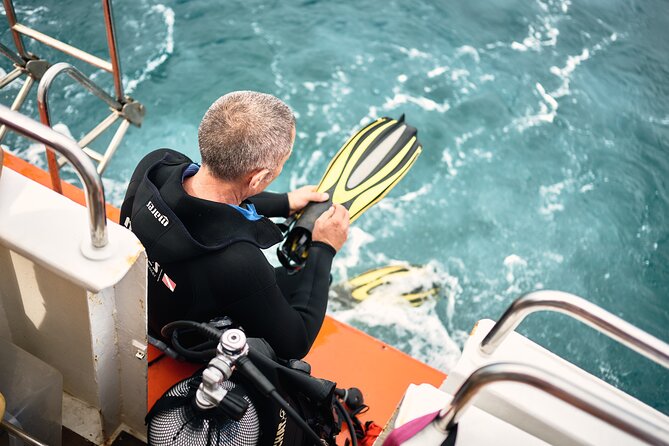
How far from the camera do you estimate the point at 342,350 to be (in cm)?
216

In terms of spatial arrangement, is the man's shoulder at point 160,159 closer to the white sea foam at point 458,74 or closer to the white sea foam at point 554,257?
the white sea foam at point 554,257

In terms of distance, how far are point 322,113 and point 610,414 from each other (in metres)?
4.65

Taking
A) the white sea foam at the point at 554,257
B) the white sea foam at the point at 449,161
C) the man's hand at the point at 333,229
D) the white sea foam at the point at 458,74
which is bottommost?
the white sea foam at the point at 554,257

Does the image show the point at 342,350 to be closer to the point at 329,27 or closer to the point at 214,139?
the point at 214,139

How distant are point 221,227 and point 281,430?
1.86ft

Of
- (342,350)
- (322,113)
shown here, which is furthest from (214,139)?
(322,113)

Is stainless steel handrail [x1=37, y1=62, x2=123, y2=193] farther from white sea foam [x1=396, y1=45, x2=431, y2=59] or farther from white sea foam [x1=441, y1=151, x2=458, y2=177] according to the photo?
white sea foam [x1=396, y1=45, x2=431, y2=59]

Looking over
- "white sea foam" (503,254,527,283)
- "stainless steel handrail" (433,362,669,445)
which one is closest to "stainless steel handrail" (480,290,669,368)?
"stainless steel handrail" (433,362,669,445)

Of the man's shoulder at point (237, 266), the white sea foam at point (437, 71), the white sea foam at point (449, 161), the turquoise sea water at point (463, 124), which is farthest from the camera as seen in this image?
the white sea foam at point (437, 71)

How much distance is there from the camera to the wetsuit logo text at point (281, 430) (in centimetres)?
129

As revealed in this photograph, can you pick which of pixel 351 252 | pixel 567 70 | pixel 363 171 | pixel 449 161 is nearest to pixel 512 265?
pixel 449 161

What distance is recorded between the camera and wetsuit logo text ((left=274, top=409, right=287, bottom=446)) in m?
1.29

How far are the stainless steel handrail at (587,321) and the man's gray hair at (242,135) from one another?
2.70 feet

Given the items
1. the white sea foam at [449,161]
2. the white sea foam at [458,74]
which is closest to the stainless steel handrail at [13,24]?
the white sea foam at [449,161]
